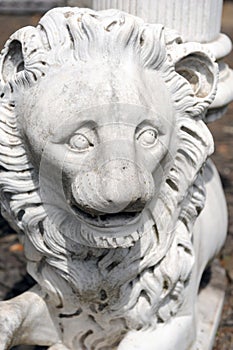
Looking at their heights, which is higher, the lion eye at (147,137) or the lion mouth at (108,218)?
the lion eye at (147,137)

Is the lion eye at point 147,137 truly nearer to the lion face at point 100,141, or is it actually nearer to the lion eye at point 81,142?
the lion face at point 100,141

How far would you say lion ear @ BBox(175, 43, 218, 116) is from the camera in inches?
69.7

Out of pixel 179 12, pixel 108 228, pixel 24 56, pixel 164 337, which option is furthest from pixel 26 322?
pixel 179 12

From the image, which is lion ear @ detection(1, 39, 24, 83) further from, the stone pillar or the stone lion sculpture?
the stone pillar

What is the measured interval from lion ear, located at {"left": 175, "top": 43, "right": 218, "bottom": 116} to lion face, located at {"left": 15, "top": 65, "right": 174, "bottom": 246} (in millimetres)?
165

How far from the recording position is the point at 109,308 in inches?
73.6

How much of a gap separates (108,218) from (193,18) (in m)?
0.90

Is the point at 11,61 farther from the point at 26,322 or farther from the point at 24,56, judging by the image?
the point at 26,322

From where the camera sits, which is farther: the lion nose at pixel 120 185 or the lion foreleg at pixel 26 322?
the lion foreleg at pixel 26 322

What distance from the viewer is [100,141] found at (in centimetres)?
155

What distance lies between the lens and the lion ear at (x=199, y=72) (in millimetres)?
1771

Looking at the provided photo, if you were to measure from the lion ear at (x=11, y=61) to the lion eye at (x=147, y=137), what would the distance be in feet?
1.16

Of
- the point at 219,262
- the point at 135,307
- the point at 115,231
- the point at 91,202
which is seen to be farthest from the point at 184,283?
the point at 219,262

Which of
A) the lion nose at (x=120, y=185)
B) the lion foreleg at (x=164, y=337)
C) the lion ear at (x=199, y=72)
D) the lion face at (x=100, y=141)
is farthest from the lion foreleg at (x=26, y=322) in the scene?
the lion ear at (x=199, y=72)
